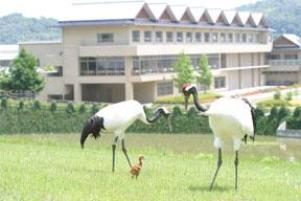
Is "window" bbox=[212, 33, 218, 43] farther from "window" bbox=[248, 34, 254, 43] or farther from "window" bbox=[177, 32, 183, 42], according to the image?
"window" bbox=[248, 34, 254, 43]

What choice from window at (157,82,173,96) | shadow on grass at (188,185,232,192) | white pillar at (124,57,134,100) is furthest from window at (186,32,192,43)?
shadow on grass at (188,185,232,192)

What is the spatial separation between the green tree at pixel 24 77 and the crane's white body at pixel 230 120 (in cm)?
4138

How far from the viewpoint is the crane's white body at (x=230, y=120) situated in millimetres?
10219

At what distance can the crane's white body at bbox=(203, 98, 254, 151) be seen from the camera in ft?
33.5

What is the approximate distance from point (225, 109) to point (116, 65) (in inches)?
1654

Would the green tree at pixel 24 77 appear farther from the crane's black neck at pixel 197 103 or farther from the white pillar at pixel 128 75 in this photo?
the crane's black neck at pixel 197 103

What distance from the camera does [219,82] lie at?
66688mm

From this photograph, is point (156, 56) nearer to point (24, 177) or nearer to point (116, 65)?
point (116, 65)

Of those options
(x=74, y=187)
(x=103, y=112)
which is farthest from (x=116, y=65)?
(x=74, y=187)

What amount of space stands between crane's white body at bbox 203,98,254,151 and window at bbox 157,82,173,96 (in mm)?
45348

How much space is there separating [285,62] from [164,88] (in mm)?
25116

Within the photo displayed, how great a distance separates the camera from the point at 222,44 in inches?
2621

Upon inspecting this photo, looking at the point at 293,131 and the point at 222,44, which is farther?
the point at 222,44

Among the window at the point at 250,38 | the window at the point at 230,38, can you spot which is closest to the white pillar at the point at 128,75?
the window at the point at 230,38
